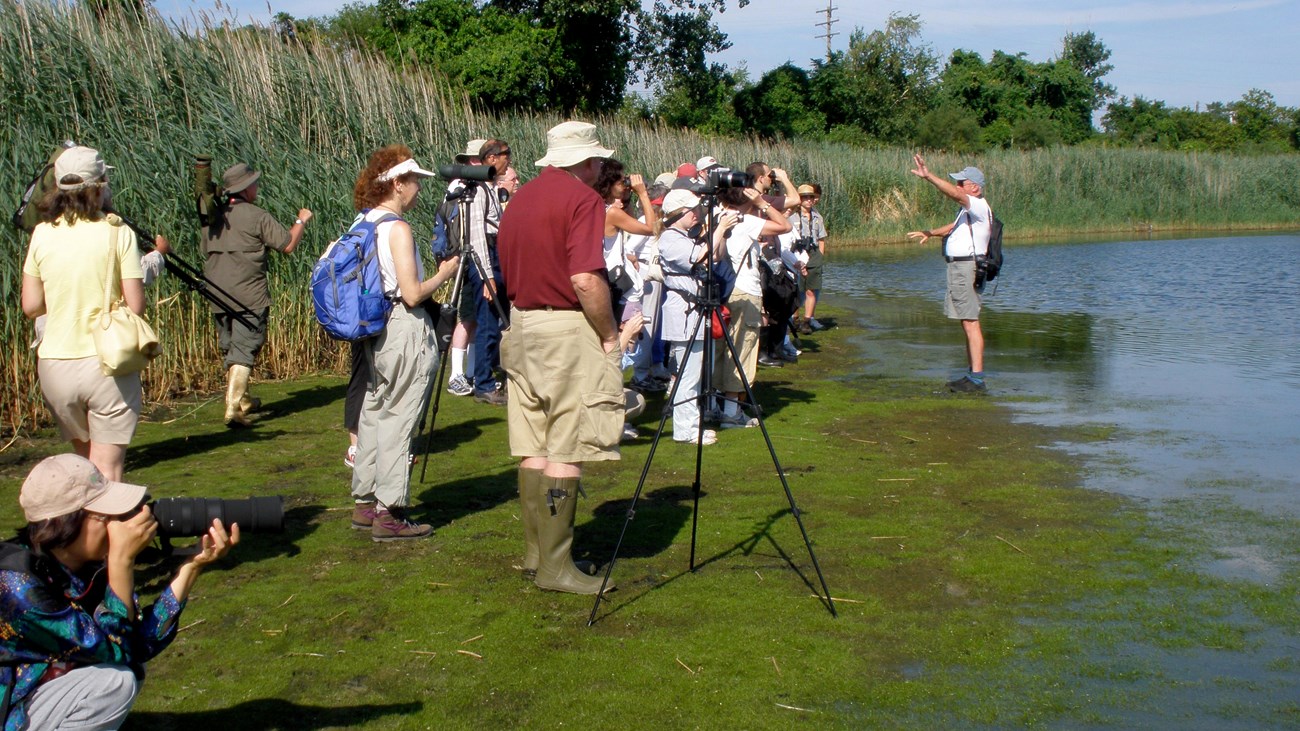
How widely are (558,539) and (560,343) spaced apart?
0.87 metres

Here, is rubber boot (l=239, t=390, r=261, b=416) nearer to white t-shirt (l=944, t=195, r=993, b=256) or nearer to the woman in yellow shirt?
the woman in yellow shirt

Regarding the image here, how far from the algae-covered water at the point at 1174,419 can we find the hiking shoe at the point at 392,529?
3.21 m

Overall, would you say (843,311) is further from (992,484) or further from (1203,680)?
(1203,680)

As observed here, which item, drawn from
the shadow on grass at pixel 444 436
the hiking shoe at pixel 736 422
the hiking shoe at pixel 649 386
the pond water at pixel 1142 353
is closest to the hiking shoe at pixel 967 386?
the pond water at pixel 1142 353

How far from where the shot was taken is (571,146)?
5180mm

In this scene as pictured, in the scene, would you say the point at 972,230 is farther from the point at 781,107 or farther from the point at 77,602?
the point at 781,107

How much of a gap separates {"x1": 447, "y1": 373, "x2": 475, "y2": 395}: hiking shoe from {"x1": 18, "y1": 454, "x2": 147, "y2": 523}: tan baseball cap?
7.23 metres

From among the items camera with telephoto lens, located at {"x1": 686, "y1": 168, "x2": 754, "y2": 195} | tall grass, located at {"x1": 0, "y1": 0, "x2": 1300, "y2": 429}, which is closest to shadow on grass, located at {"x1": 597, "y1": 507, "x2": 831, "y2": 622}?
camera with telephoto lens, located at {"x1": 686, "y1": 168, "x2": 754, "y2": 195}

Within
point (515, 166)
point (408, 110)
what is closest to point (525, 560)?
point (408, 110)

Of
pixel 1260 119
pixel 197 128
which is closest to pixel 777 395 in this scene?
pixel 197 128

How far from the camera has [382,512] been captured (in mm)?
6102

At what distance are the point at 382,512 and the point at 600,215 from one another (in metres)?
2.11

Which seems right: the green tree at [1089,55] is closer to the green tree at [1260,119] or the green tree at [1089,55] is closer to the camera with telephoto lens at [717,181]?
the green tree at [1260,119]

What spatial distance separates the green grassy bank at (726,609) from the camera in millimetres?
4172
